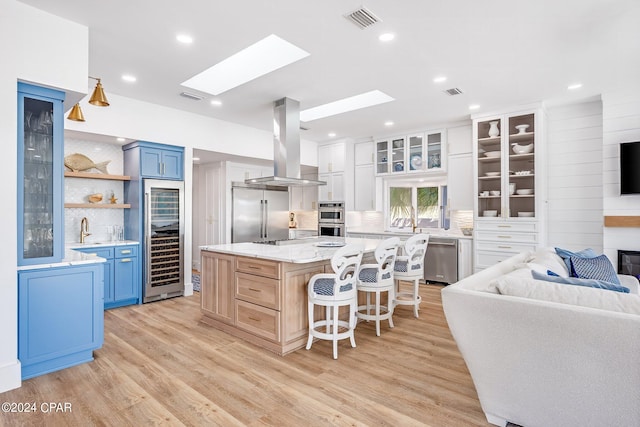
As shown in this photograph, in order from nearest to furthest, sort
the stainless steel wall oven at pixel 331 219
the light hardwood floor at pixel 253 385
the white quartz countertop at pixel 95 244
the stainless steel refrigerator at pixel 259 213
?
1. the light hardwood floor at pixel 253 385
2. the white quartz countertop at pixel 95 244
3. the stainless steel refrigerator at pixel 259 213
4. the stainless steel wall oven at pixel 331 219

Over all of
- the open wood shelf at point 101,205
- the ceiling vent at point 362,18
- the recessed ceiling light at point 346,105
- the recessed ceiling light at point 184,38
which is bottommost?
the open wood shelf at point 101,205

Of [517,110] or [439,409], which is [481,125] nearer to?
[517,110]

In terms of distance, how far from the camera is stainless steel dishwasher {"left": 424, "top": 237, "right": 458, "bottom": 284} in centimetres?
568

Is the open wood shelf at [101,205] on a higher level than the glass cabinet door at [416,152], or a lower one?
lower

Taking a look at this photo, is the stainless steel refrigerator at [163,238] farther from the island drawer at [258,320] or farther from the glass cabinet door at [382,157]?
the glass cabinet door at [382,157]

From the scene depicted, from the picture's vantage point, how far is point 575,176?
4961 millimetres

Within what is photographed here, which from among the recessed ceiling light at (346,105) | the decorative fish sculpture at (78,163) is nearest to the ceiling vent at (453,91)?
the recessed ceiling light at (346,105)

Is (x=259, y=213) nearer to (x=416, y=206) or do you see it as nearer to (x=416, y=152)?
(x=416, y=206)

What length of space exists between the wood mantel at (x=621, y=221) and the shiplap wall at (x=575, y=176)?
0.33 meters

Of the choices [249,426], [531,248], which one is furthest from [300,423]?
[531,248]

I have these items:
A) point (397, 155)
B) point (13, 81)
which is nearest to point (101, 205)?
point (13, 81)

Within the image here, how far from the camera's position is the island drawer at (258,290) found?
10.1 feet

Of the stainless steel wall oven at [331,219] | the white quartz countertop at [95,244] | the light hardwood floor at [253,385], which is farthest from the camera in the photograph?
the stainless steel wall oven at [331,219]

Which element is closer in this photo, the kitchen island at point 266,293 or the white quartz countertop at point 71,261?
the white quartz countertop at point 71,261
